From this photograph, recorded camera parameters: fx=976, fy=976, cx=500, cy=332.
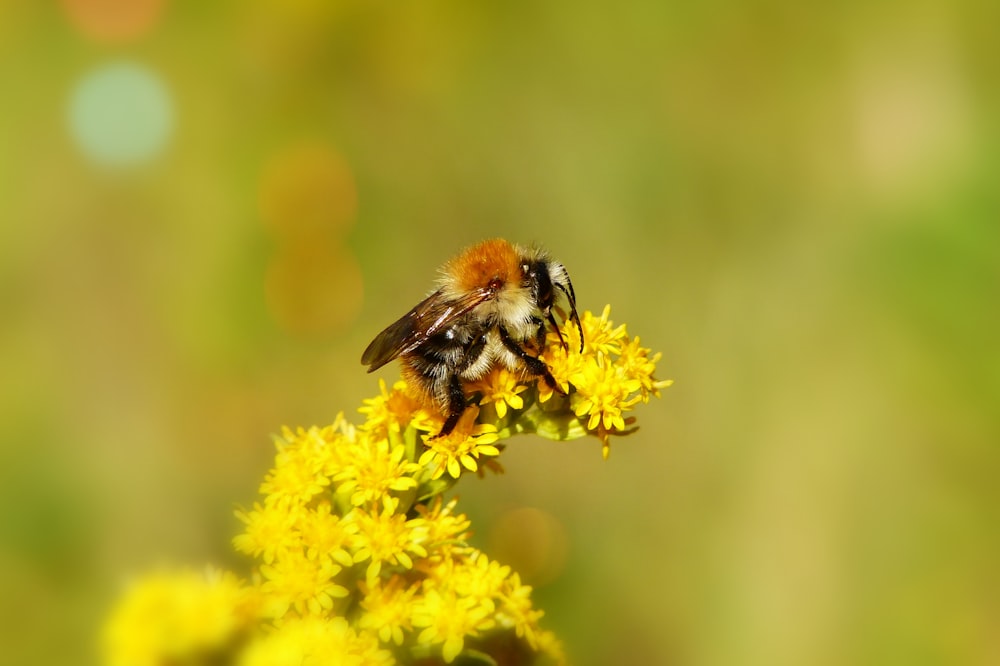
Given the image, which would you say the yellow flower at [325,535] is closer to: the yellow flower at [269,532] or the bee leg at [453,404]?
the yellow flower at [269,532]

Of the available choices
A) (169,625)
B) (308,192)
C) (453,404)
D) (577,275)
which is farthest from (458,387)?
(308,192)

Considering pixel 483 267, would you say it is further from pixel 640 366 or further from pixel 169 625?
pixel 169 625

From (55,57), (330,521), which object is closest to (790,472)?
(330,521)

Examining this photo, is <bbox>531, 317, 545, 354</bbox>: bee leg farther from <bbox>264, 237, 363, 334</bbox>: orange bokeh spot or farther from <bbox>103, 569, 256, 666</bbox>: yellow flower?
<bbox>264, 237, 363, 334</bbox>: orange bokeh spot

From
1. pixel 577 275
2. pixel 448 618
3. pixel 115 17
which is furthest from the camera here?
pixel 115 17

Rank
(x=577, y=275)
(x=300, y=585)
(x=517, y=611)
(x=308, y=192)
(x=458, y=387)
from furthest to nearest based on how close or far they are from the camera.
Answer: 1. (x=308, y=192)
2. (x=577, y=275)
3. (x=458, y=387)
4. (x=517, y=611)
5. (x=300, y=585)

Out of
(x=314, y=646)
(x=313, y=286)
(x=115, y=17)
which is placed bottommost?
(x=314, y=646)

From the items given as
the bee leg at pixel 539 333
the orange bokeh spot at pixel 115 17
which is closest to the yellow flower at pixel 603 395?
the bee leg at pixel 539 333
